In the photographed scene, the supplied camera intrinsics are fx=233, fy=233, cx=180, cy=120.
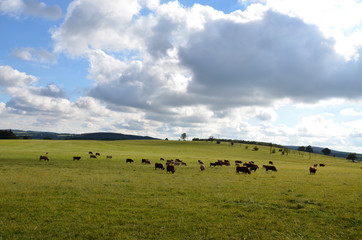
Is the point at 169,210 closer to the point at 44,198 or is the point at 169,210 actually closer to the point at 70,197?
the point at 70,197

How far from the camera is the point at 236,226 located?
10.3m

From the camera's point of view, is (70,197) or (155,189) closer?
(70,197)

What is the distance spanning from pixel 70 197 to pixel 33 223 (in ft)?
13.7

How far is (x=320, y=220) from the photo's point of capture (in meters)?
11.3

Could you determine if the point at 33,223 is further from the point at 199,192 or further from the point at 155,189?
the point at 199,192

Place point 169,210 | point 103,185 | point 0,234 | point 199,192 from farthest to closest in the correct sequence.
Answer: point 103,185 < point 199,192 < point 169,210 < point 0,234

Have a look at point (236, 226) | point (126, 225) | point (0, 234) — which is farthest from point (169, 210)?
point (0, 234)

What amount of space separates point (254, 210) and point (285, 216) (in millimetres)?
1544

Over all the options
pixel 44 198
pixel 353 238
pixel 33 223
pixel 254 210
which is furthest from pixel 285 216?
pixel 44 198

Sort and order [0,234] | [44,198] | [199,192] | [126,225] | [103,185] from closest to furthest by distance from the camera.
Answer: [0,234]
[126,225]
[44,198]
[199,192]
[103,185]

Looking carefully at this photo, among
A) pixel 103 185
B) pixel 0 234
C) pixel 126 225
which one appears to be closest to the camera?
pixel 0 234

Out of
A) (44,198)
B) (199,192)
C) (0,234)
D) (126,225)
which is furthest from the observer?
(199,192)

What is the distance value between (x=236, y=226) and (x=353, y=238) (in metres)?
4.65

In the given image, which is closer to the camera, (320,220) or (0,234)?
(0,234)
